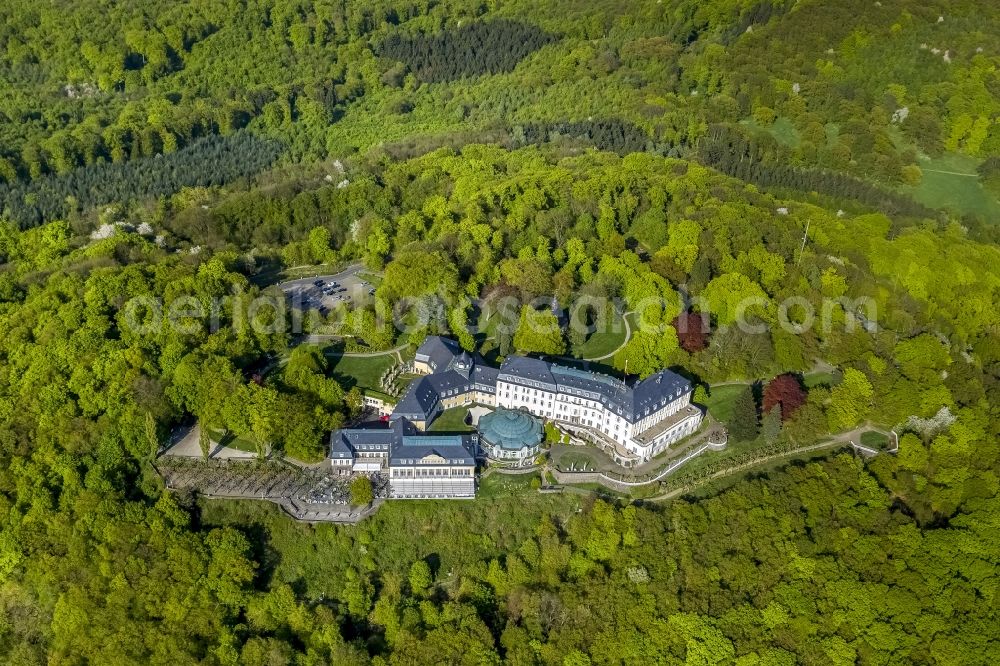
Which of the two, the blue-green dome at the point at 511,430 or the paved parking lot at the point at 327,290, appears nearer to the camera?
the blue-green dome at the point at 511,430

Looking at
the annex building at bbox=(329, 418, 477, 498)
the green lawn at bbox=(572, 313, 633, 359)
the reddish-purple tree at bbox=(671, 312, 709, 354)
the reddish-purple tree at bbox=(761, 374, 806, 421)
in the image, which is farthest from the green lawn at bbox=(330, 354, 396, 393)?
the reddish-purple tree at bbox=(761, 374, 806, 421)

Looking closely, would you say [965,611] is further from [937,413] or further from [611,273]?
[611,273]

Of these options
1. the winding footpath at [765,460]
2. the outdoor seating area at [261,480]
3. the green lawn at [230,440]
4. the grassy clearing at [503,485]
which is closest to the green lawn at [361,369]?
the green lawn at [230,440]

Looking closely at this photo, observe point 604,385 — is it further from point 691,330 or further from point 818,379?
point 818,379

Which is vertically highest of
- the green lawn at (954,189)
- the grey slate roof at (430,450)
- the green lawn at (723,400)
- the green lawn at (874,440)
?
the grey slate roof at (430,450)

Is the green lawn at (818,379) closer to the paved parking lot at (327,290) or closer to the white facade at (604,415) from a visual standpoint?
the white facade at (604,415)
